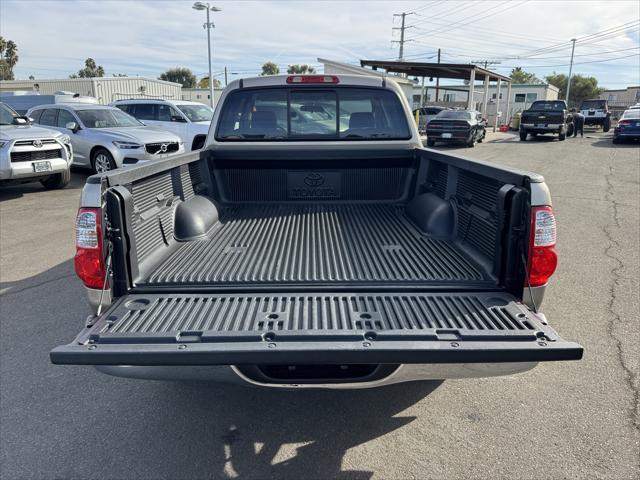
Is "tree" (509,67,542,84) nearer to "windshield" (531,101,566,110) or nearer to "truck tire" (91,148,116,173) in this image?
"windshield" (531,101,566,110)

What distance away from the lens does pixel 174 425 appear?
9.69 ft

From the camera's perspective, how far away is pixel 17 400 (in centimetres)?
319

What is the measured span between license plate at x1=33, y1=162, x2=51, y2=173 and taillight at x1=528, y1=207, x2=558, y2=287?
1021 cm

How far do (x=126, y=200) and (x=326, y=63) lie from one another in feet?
105

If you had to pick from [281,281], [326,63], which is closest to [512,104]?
[326,63]

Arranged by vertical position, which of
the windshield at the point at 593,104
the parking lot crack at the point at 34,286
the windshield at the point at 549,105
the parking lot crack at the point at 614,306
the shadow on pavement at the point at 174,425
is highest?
the windshield at the point at 593,104

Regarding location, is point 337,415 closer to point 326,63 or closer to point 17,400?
point 17,400

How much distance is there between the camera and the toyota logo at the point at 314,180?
4641 mm

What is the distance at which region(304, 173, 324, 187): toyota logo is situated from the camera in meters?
4.64

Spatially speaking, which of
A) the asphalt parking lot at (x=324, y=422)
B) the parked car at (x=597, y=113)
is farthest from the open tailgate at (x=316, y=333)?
the parked car at (x=597, y=113)

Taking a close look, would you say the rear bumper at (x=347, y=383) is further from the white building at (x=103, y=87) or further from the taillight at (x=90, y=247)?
the white building at (x=103, y=87)

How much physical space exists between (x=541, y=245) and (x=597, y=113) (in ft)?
126

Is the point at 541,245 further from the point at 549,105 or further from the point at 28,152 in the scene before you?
the point at 549,105

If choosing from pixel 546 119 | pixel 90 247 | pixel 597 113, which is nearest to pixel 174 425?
pixel 90 247
